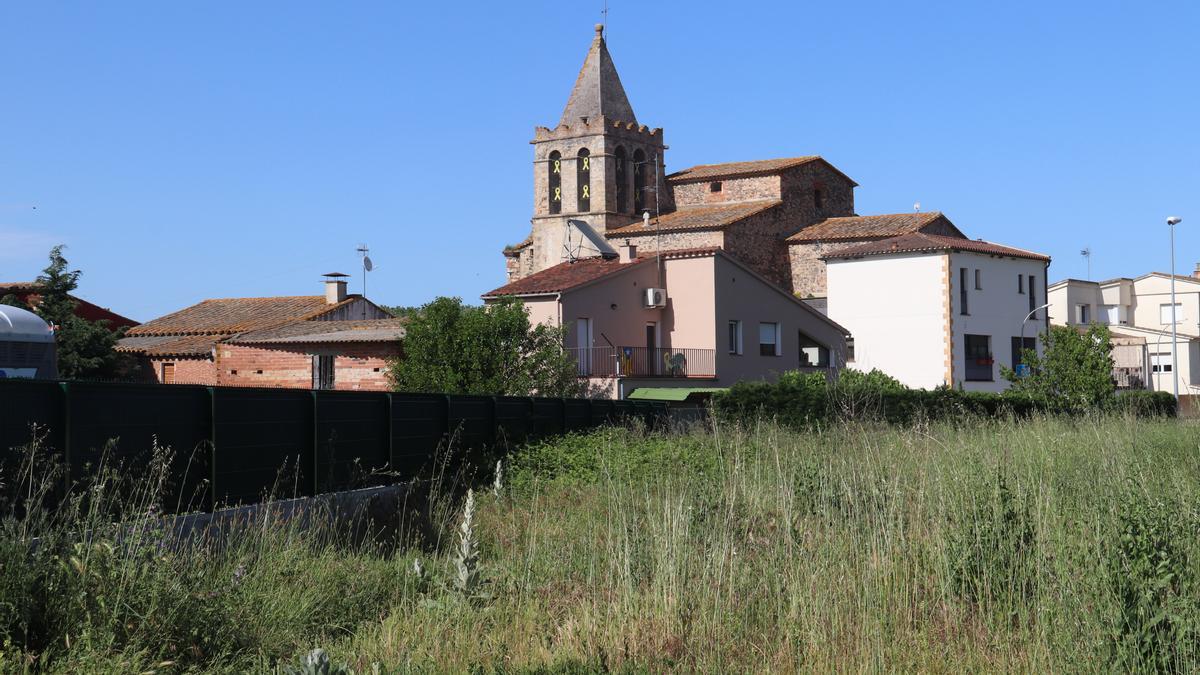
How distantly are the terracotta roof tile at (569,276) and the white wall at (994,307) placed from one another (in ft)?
46.3

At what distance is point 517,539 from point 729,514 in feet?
9.36

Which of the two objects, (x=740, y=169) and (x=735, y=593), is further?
(x=740, y=169)

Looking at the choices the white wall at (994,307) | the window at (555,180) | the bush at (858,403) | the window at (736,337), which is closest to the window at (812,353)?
the window at (736,337)

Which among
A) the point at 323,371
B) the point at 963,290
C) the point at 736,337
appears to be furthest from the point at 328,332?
the point at 963,290

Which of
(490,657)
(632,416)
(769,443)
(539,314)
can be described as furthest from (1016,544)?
(539,314)

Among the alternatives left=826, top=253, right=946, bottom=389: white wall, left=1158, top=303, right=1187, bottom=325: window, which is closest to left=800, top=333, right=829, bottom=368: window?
left=826, top=253, right=946, bottom=389: white wall

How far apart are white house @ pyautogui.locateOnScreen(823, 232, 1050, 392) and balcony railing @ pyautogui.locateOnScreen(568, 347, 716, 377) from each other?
43.9 ft

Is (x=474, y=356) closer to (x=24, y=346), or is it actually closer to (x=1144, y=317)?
(x=24, y=346)

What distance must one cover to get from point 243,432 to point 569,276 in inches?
1079

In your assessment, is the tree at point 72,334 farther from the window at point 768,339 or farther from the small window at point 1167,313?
the small window at point 1167,313

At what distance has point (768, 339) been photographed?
41406mm

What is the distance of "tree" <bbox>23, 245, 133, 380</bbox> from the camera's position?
3494 cm

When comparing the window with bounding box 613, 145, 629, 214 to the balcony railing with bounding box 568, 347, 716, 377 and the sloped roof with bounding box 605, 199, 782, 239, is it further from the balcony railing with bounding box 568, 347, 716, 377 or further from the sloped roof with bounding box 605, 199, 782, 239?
the balcony railing with bounding box 568, 347, 716, 377

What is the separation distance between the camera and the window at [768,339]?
4109 cm
